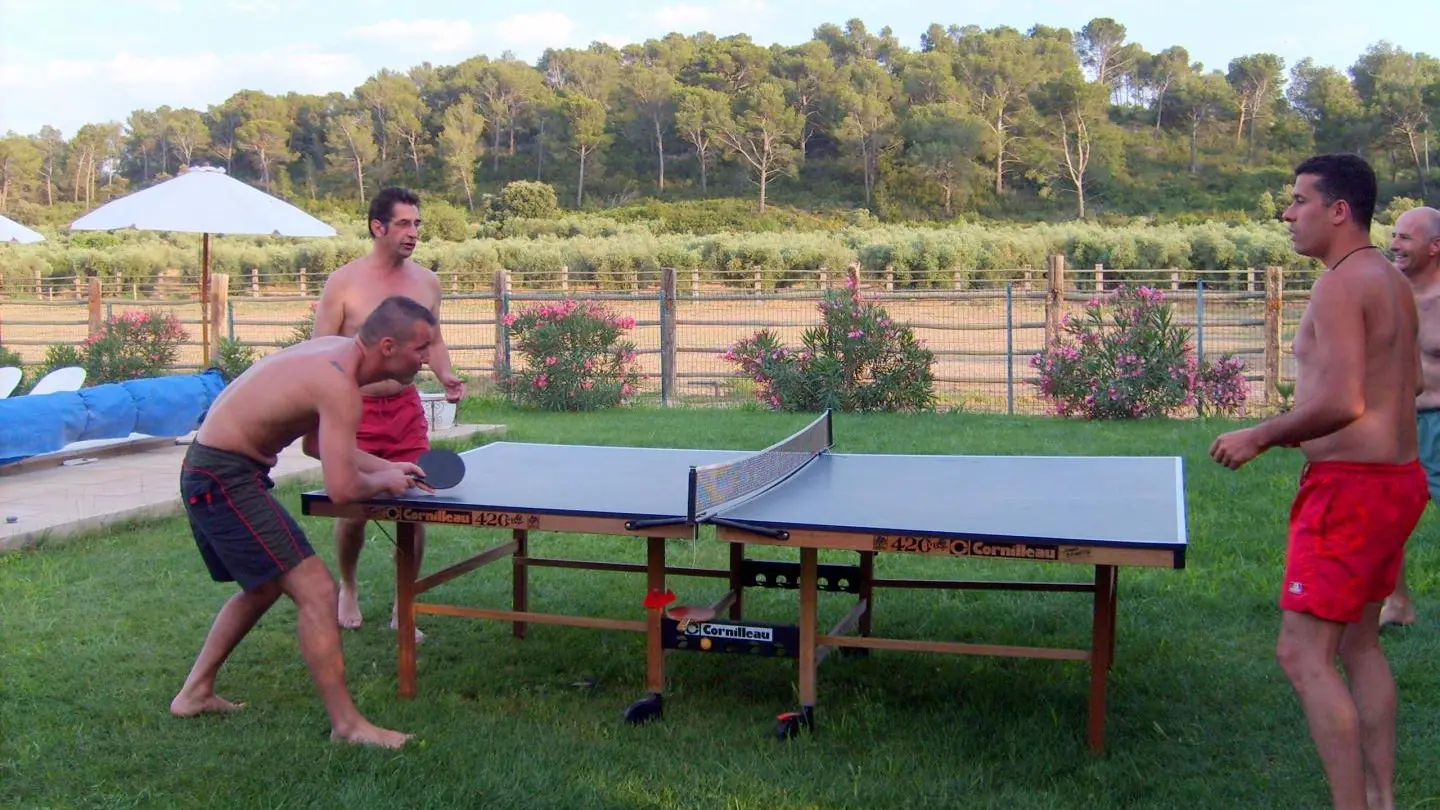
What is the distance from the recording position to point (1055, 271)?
1480cm

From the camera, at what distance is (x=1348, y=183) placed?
312cm

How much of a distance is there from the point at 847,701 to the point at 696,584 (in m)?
1.71

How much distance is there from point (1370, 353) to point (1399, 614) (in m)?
2.47

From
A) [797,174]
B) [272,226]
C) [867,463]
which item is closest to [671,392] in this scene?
[272,226]

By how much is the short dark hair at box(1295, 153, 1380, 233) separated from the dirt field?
1013 cm

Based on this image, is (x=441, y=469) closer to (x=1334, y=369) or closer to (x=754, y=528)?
(x=754, y=528)

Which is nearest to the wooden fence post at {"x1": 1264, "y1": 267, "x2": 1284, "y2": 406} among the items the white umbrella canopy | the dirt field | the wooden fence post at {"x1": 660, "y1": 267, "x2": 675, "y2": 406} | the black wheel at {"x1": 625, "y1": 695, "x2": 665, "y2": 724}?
the dirt field

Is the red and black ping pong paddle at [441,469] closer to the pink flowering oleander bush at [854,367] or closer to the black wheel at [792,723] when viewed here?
the black wheel at [792,723]

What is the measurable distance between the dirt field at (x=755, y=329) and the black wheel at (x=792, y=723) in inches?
377

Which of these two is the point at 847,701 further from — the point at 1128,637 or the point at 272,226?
the point at 272,226

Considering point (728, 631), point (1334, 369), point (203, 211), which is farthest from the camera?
point (203, 211)

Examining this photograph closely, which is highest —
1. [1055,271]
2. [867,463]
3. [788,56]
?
[788,56]

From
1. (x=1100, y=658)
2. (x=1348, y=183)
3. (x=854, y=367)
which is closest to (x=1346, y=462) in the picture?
(x=1348, y=183)

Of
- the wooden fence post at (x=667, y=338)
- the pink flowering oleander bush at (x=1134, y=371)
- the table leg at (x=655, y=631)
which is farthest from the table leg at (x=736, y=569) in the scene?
the wooden fence post at (x=667, y=338)
